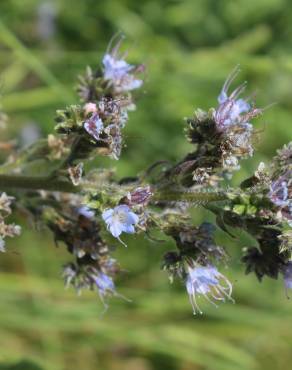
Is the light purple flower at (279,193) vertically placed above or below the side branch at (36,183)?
below

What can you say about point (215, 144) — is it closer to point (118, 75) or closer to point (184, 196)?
point (184, 196)

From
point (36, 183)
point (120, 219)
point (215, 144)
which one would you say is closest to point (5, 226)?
point (36, 183)

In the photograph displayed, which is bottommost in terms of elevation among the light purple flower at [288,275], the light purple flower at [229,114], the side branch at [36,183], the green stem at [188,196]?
the light purple flower at [288,275]

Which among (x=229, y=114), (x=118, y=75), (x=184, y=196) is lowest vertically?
(x=184, y=196)

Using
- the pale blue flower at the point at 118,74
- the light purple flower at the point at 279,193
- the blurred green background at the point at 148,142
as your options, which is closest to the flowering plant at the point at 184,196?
the light purple flower at the point at 279,193

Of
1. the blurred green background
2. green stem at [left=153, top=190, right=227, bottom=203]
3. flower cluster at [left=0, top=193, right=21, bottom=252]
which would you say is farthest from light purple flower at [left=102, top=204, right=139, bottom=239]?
the blurred green background

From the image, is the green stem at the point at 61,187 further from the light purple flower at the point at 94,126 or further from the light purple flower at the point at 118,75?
the light purple flower at the point at 118,75

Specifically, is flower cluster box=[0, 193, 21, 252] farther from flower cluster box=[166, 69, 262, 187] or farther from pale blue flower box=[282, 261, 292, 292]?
pale blue flower box=[282, 261, 292, 292]
